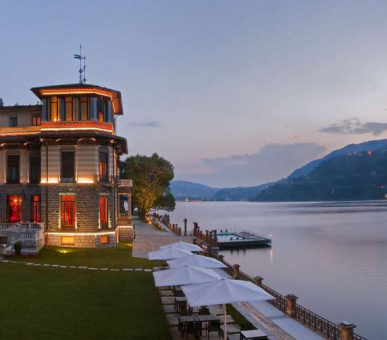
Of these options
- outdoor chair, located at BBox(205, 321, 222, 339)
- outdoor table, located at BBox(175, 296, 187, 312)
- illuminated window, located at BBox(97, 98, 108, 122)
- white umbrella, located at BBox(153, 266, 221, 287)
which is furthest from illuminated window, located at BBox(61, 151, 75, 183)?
outdoor chair, located at BBox(205, 321, 222, 339)

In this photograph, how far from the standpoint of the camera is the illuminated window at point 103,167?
38.5m

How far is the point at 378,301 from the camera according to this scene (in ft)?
128

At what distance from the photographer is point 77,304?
19.4m

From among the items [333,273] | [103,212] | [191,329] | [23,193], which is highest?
[23,193]

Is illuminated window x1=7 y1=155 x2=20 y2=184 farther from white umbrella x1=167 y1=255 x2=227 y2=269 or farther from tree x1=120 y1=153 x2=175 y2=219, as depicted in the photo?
tree x1=120 y1=153 x2=175 y2=219

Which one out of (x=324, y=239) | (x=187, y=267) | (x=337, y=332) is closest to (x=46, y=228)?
(x=187, y=267)

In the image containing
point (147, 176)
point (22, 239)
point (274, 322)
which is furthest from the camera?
point (147, 176)

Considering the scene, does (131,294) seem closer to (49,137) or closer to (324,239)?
(49,137)

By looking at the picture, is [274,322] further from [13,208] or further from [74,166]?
[13,208]

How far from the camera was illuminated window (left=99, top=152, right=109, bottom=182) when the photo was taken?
38.5 m

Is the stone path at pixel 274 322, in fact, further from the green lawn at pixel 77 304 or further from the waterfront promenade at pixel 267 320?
the green lawn at pixel 77 304

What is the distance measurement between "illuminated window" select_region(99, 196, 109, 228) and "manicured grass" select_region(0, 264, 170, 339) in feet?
35.1

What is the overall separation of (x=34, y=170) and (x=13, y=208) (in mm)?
4315

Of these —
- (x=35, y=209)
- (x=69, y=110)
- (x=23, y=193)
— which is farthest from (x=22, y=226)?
(x=69, y=110)
